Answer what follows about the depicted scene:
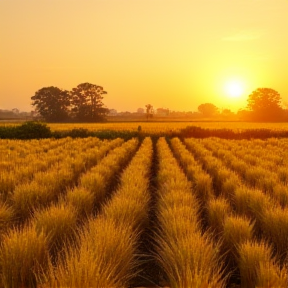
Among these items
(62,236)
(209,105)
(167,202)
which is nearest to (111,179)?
(167,202)

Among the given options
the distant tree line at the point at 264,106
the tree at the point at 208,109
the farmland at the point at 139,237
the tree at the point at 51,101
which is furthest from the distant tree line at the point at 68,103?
the tree at the point at 208,109

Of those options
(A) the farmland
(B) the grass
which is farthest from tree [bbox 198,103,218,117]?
(B) the grass

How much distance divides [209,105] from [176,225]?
166m

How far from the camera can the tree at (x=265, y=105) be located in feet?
278

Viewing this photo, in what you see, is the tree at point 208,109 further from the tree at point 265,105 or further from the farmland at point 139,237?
the farmland at point 139,237

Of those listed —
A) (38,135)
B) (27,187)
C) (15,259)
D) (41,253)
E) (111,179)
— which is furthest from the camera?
(38,135)

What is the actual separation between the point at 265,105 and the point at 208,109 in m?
81.4

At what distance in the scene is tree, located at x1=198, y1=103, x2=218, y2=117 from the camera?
16512 cm

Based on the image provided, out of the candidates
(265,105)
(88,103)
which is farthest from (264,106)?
(88,103)

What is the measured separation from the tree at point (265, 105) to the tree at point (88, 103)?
3192 centimetres

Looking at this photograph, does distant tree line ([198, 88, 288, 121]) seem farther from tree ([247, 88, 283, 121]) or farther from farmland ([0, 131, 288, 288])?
farmland ([0, 131, 288, 288])

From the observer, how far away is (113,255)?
409 cm

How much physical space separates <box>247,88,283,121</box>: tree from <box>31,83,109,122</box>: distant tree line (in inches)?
1257

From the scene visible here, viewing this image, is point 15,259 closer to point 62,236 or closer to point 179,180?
point 62,236
